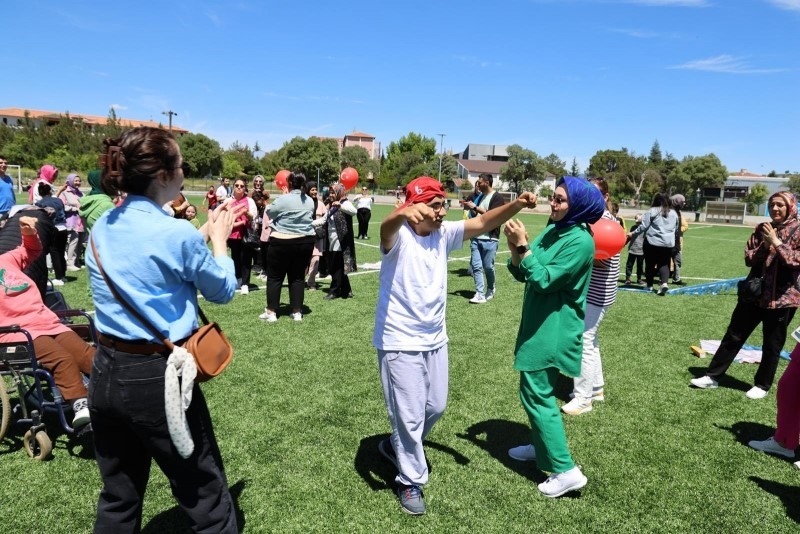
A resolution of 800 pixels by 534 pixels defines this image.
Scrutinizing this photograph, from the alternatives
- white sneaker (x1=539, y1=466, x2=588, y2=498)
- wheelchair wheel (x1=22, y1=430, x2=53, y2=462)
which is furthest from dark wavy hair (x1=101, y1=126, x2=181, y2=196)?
white sneaker (x1=539, y1=466, x2=588, y2=498)

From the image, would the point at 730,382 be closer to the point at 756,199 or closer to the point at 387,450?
the point at 387,450

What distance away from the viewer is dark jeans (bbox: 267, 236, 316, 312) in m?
7.13

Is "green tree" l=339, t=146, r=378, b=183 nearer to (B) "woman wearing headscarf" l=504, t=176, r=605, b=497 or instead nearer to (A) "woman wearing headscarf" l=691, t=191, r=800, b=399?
(A) "woman wearing headscarf" l=691, t=191, r=800, b=399

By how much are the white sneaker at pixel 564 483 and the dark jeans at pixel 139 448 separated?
2.06 m

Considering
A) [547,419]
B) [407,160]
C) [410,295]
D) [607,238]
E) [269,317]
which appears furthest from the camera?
[407,160]

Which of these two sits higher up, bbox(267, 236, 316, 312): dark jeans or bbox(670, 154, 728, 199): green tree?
bbox(670, 154, 728, 199): green tree

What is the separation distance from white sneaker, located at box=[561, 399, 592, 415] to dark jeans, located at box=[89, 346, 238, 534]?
Answer: 10.8 ft

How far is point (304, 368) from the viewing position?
5.62 meters

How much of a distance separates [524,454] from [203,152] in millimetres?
Result: 76244

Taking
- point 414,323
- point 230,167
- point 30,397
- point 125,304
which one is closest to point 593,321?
point 414,323

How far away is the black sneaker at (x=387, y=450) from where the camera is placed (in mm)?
3662

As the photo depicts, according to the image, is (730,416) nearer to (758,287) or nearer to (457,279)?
(758,287)

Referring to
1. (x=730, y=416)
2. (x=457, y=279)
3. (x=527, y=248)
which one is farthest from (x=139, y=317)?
(x=457, y=279)

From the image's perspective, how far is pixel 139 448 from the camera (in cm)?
221
